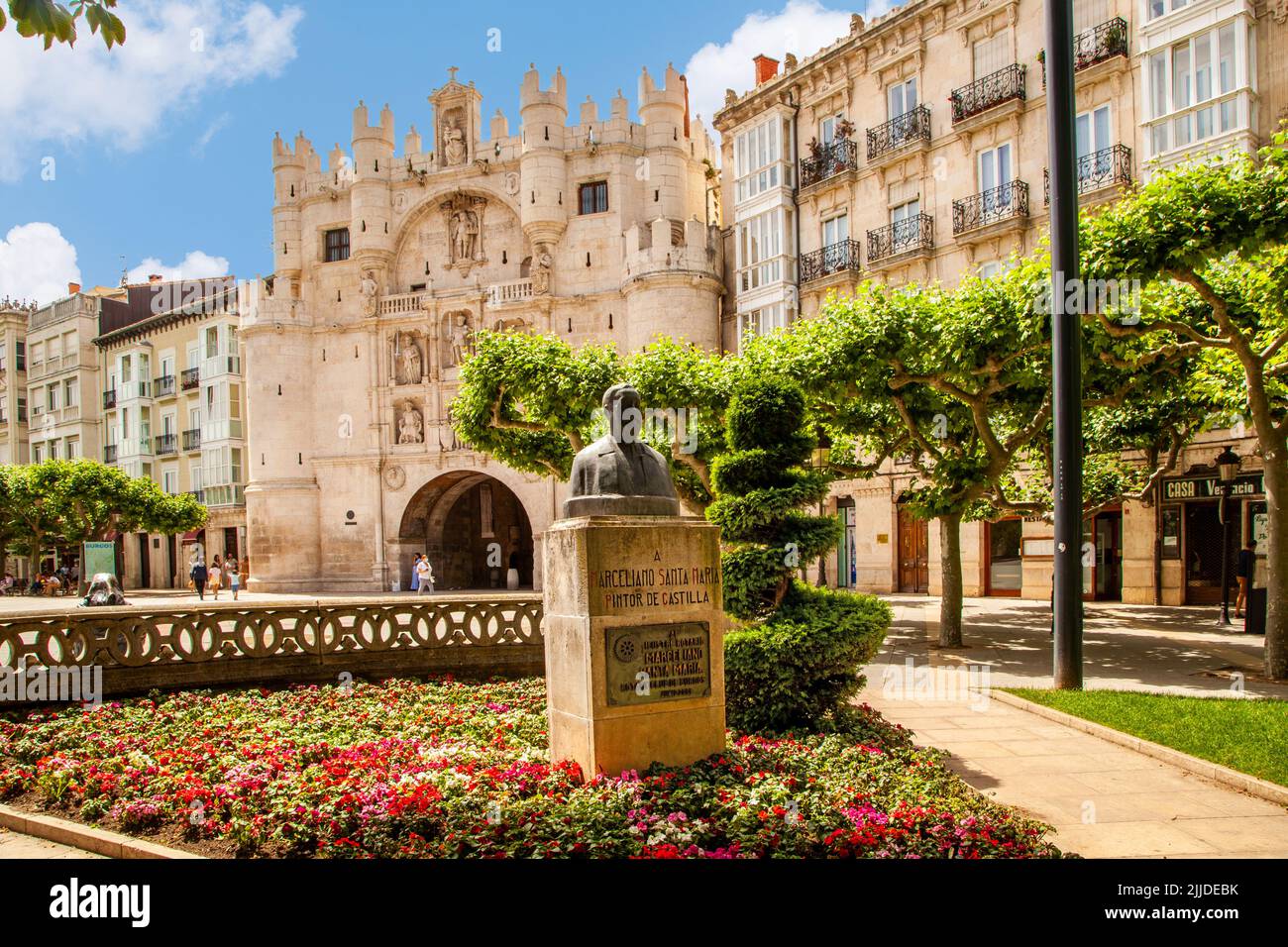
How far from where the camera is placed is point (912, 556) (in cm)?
3300

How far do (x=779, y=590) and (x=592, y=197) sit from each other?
3394cm

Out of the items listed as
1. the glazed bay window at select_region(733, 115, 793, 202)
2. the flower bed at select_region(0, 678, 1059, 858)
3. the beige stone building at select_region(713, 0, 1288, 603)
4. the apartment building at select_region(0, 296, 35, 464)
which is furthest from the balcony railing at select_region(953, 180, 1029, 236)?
the apartment building at select_region(0, 296, 35, 464)

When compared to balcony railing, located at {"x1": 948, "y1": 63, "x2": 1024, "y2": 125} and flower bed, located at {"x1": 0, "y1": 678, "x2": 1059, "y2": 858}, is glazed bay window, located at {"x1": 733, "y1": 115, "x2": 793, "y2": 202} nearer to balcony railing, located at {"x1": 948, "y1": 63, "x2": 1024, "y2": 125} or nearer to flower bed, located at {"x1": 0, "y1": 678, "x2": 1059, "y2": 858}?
balcony railing, located at {"x1": 948, "y1": 63, "x2": 1024, "y2": 125}

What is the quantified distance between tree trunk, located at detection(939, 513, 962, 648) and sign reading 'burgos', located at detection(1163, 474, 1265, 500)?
1039 centimetres

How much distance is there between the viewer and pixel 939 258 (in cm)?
3056

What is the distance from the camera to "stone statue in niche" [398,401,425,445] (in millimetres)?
42938

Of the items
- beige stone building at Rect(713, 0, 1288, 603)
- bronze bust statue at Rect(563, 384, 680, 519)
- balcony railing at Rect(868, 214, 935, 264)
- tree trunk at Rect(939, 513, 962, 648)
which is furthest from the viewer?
balcony railing at Rect(868, 214, 935, 264)

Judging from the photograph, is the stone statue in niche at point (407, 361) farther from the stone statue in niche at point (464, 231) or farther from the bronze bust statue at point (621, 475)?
the bronze bust statue at point (621, 475)

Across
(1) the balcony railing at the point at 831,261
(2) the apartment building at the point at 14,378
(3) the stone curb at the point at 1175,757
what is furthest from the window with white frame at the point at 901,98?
(2) the apartment building at the point at 14,378

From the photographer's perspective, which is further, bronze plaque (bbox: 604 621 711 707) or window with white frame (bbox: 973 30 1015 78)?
window with white frame (bbox: 973 30 1015 78)

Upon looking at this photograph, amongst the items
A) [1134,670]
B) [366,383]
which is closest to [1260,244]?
[1134,670]

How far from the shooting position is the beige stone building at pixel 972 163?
77.7 ft

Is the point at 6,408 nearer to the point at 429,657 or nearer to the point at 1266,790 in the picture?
the point at 429,657

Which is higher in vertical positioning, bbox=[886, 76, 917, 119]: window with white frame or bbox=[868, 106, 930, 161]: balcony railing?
bbox=[886, 76, 917, 119]: window with white frame
